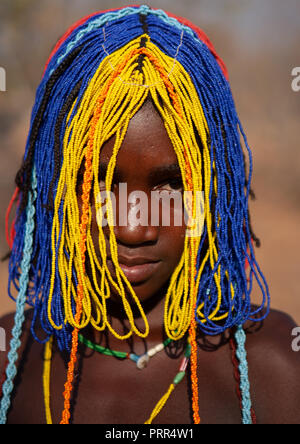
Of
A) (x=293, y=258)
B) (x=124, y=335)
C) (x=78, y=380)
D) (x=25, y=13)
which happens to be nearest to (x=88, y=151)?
(x=124, y=335)

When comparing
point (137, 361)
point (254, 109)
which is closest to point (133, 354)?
point (137, 361)

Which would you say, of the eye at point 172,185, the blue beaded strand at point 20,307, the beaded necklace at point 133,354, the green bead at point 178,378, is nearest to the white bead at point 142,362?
the beaded necklace at point 133,354

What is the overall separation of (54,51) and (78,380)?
1019mm

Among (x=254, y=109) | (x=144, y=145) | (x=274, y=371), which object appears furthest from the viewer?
(x=254, y=109)

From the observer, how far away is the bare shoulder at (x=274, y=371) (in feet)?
4.86

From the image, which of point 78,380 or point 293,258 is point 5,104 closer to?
point 293,258

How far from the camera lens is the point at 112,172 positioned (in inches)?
52.5

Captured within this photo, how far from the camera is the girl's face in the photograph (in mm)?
1336

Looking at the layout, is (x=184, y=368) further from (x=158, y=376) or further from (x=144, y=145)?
(x=144, y=145)

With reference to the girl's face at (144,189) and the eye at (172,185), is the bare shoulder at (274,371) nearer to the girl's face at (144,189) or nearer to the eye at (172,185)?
the girl's face at (144,189)

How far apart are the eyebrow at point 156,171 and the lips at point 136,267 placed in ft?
0.71

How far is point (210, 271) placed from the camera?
60.4 inches

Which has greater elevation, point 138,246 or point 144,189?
point 144,189

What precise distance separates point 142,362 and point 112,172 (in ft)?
2.00
